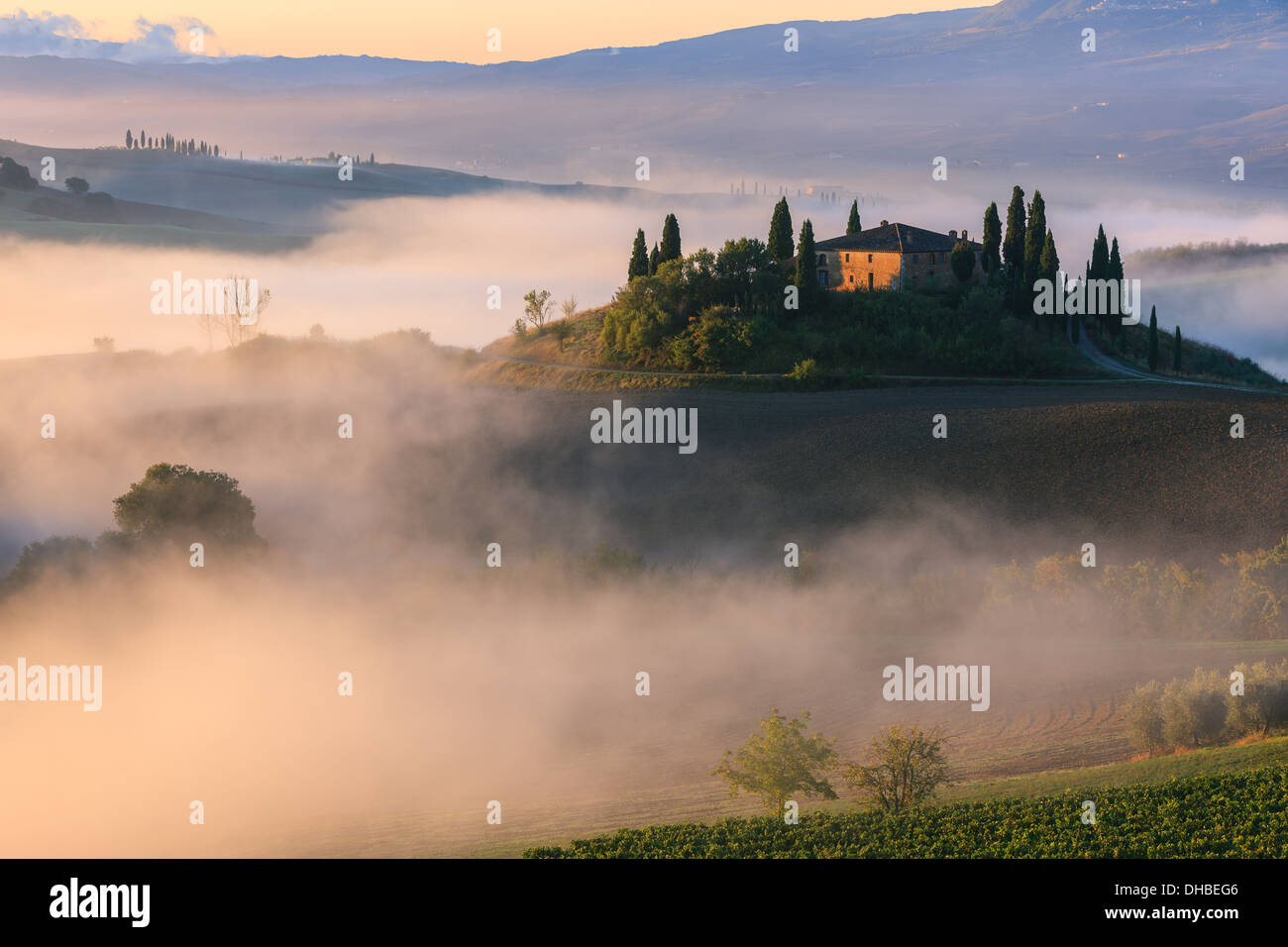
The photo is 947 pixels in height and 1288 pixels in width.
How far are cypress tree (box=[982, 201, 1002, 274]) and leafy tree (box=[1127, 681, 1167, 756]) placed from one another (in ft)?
203

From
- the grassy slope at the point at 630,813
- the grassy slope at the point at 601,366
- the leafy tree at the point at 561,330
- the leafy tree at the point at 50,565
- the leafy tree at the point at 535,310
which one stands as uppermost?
the leafy tree at the point at 535,310

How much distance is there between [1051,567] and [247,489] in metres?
59.3

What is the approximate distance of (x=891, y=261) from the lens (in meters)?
107

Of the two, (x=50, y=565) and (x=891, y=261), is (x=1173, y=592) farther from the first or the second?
(x=50, y=565)

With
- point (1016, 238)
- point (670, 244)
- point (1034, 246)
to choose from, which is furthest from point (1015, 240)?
point (670, 244)

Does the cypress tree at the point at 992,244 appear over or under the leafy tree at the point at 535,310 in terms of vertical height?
over

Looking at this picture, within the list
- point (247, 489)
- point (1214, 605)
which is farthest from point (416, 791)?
point (247, 489)

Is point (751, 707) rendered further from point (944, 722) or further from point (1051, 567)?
point (1051, 567)

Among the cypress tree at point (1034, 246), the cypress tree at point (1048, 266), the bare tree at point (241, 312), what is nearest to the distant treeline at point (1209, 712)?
Result: the cypress tree at point (1048, 266)

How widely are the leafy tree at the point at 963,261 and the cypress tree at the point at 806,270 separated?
11490 mm

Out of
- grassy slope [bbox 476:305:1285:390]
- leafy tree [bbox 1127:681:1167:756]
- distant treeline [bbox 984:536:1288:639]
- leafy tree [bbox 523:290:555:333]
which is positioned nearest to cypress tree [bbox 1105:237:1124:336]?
grassy slope [bbox 476:305:1285:390]

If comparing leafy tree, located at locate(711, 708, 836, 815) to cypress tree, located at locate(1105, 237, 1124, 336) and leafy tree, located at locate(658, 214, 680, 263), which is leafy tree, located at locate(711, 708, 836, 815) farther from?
cypress tree, located at locate(1105, 237, 1124, 336)

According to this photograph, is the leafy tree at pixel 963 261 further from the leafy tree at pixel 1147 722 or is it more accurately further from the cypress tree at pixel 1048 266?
the leafy tree at pixel 1147 722

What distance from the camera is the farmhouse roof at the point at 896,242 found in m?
108
